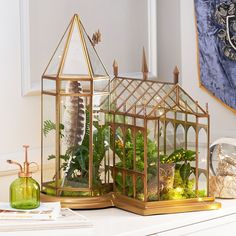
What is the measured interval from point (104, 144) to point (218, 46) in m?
0.70

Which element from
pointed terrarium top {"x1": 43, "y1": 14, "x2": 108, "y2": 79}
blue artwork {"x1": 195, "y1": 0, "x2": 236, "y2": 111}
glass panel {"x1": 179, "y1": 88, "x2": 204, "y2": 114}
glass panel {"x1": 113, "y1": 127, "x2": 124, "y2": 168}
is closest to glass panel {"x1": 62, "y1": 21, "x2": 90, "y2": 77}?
pointed terrarium top {"x1": 43, "y1": 14, "x2": 108, "y2": 79}

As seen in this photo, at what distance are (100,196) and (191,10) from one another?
92 centimetres

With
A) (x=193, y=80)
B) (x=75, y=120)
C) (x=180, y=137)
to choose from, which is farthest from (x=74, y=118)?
(x=193, y=80)

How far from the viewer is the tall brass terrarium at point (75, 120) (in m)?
1.89

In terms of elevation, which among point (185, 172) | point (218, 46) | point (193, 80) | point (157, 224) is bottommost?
point (157, 224)

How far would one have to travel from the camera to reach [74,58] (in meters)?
1.90

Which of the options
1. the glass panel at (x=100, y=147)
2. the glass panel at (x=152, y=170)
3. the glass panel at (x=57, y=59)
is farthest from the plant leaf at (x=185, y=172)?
the glass panel at (x=57, y=59)

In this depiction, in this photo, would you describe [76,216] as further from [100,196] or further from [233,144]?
[233,144]

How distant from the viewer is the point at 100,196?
76.2 inches

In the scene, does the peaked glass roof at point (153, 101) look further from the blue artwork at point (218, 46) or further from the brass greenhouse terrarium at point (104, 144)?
the blue artwork at point (218, 46)

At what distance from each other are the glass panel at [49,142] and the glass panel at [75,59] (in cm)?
10

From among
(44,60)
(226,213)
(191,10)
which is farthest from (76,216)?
(191,10)

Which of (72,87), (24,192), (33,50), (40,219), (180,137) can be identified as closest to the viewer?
(40,219)

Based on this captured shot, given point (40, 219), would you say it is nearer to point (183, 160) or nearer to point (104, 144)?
point (104, 144)
